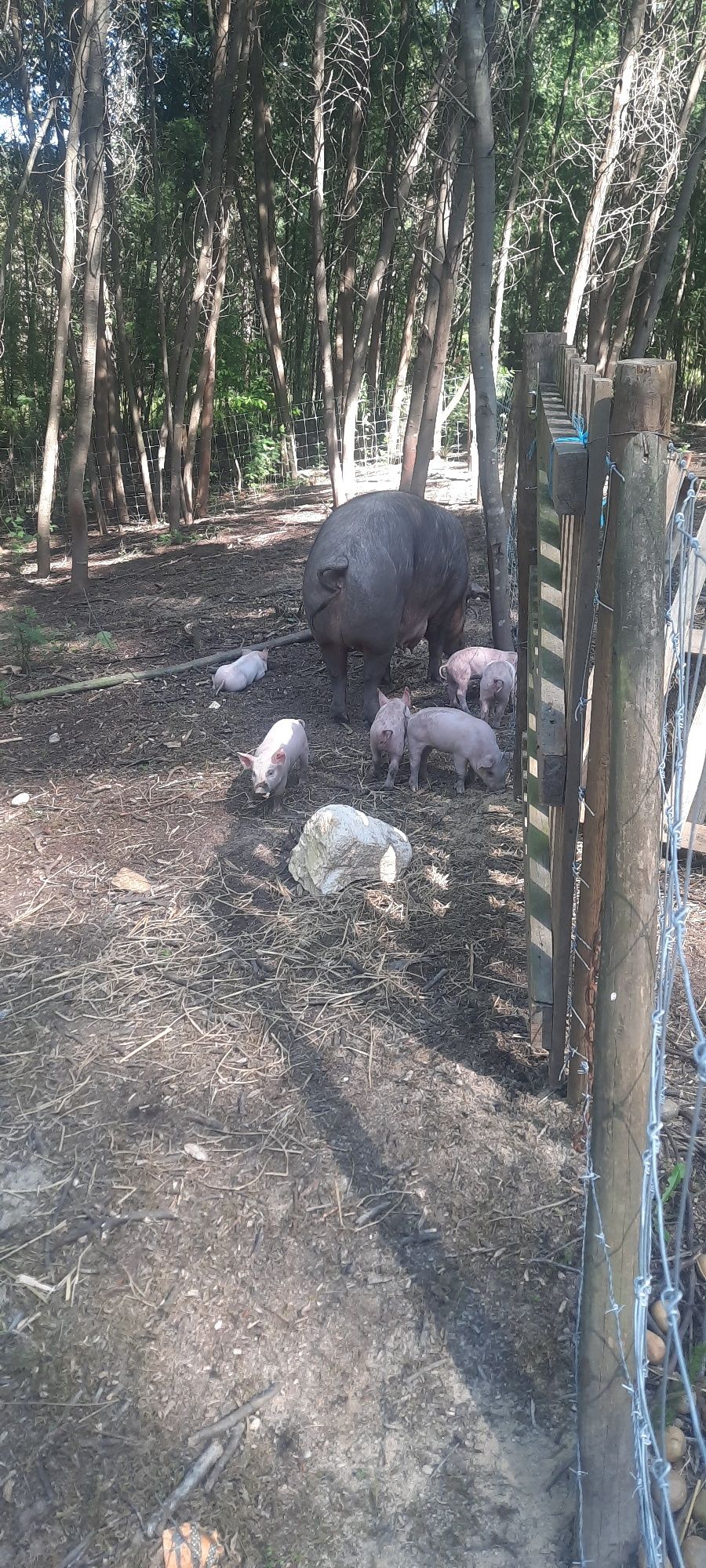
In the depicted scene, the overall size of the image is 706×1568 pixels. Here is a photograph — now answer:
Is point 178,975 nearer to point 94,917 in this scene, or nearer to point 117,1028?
point 117,1028

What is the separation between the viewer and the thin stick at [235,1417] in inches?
86.3

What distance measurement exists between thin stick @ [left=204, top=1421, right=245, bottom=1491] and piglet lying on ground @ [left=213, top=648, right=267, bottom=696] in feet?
15.9

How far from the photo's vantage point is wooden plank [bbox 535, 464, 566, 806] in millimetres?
2480

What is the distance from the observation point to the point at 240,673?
21.7ft

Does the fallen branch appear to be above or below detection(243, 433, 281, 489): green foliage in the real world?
below

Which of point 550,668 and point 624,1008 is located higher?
point 550,668

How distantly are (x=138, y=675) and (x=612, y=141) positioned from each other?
20.8 ft

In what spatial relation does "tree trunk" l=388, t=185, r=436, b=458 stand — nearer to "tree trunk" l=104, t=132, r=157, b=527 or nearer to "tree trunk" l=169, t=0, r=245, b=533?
"tree trunk" l=169, t=0, r=245, b=533

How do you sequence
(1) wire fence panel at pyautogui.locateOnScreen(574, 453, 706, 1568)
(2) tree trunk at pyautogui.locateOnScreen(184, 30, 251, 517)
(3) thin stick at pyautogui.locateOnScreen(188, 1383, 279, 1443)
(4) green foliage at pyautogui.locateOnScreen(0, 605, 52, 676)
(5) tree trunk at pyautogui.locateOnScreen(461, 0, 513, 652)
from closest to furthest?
(1) wire fence panel at pyautogui.locateOnScreen(574, 453, 706, 1568) → (3) thin stick at pyautogui.locateOnScreen(188, 1383, 279, 1443) → (5) tree trunk at pyautogui.locateOnScreen(461, 0, 513, 652) → (4) green foliage at pyautogui.locateOnScreen(0, 605, 52, 676) → (2) tree trunk at pyautogui.locateOnScreen(184, 30, 251, 517)

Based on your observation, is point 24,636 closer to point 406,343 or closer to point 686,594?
point 686,594

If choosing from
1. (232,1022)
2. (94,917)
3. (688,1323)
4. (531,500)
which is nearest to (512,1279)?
(688,1323)

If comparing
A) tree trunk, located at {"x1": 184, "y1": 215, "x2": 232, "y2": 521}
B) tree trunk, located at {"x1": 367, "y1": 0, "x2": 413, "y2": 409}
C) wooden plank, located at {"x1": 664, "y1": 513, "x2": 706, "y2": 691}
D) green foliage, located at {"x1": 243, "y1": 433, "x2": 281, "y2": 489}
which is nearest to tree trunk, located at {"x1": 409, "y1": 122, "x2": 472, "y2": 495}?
tree trunk, located at {"x1": 367, "y1": 0, "x2": 413, "y2": 409}

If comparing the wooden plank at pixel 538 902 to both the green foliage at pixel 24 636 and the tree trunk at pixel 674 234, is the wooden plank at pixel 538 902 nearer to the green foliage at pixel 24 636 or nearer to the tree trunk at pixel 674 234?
the green foliage at pixel 24 636

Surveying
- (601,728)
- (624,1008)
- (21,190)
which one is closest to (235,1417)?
(624,1008)
